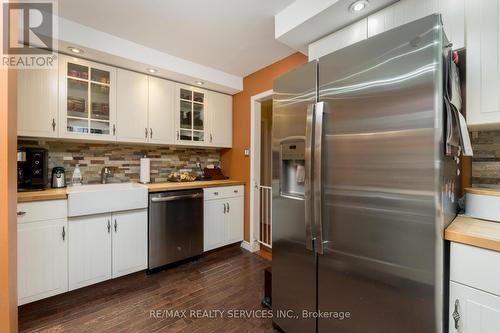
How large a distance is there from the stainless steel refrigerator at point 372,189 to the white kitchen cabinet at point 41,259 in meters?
1.92

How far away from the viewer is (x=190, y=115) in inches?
120

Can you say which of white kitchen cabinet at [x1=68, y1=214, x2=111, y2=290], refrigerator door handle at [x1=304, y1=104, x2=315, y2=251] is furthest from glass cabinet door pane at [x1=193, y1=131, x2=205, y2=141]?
refrigerator door handle at [x1=304, y1=104, x2=315, y2=251]

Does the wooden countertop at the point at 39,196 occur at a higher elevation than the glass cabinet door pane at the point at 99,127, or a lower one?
lower

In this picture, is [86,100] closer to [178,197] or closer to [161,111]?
[161,111]

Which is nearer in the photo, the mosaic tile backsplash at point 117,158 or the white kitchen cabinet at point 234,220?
the mosaic tile backsplash at point 117,158

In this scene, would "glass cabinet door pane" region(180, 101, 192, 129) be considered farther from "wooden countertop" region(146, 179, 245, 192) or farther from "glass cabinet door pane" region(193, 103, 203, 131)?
"wooden countertop" region(146, 179, 245, 192)

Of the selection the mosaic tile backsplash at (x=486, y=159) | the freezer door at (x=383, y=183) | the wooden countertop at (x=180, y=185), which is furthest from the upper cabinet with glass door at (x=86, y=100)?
the mosaic tile backsplash at (x=486, y=159)

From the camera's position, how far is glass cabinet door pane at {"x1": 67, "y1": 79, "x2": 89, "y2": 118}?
221 centimetres

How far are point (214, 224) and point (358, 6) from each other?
8.67 ft

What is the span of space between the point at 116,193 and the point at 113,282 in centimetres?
95

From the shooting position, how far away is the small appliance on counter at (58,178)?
225 centimetres

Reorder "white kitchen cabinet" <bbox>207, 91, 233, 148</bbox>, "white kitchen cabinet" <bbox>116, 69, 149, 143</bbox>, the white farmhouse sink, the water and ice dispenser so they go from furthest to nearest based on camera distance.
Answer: "white kitchen cabinet" <bbox>207, 91, 233, 148</bbox> < "white kitchen cabinet" <bbox>116, 69, 149, 143</bbox> < the white farmhouse sink < the water and ice dispenser

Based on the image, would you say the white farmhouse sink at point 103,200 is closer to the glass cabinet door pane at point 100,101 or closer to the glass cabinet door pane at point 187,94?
the glass cabinet door pane at point 100,101

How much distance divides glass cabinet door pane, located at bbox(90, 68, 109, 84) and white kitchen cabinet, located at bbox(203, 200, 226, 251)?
71.3 inches
